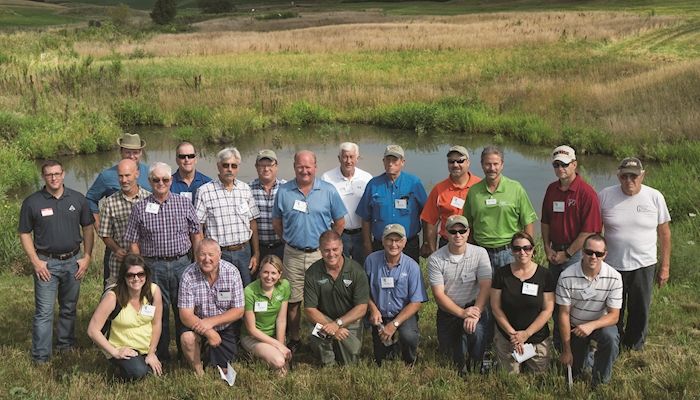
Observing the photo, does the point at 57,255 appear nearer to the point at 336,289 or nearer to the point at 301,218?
the point at 301,218

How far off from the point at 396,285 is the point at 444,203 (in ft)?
3.42

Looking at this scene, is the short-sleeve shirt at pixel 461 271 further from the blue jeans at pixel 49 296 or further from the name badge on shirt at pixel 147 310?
the blue jeans at pixel 49 296

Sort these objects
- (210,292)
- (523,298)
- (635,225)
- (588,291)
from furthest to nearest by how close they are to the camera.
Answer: (635,225), (210,292), (523,298), (588,291)

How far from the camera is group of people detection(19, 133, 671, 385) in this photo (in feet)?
18.7

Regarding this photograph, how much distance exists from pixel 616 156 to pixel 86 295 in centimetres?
1272

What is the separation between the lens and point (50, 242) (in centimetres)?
627

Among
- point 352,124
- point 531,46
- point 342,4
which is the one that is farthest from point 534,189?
point 342,4

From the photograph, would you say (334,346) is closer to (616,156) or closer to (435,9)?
(616,156)

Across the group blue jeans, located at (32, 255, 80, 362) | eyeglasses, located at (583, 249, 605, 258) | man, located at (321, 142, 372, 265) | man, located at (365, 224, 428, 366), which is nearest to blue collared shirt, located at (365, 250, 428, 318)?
man, located at (365, 224, 428, 366)

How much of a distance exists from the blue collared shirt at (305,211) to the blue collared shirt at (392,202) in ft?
1.15

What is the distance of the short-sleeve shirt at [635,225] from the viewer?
607 cm

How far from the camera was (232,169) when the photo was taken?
6.61m

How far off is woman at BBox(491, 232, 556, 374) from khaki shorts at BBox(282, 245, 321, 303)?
6.03 feet

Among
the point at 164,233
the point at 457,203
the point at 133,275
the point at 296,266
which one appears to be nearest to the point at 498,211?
the point at 457,203
